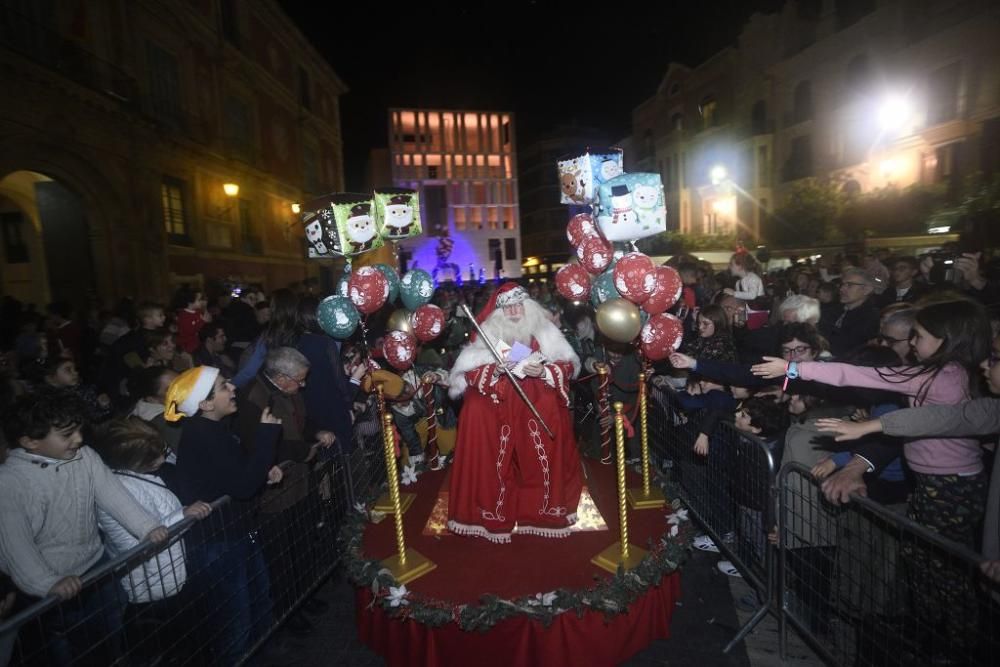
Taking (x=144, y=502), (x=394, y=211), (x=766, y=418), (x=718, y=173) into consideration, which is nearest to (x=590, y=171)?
(x=394, y=211)

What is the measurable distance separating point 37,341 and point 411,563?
5995 mm

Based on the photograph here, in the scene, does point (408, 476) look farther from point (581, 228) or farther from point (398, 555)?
point (581, 228)

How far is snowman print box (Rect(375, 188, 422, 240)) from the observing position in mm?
5336

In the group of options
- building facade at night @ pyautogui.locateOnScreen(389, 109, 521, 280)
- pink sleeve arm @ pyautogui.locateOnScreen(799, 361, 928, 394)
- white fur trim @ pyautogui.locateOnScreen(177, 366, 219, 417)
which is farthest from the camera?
building facade at night @ pyautogui.locateOnScreen(389, 109, 521, 280)

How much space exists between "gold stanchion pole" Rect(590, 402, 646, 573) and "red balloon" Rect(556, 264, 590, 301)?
1864 millimetres

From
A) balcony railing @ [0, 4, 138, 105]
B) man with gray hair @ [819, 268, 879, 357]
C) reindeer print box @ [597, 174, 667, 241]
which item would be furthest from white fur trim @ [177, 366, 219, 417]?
balcony railing @ [0, 4, 138, 105]

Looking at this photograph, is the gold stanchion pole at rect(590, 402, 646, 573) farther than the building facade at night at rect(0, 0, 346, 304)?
No

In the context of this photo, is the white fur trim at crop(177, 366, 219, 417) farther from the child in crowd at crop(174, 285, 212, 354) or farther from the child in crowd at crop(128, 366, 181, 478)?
the child in crowd at crop(174, 285, 212, 354)

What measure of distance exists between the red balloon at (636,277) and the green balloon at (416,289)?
6.62ft

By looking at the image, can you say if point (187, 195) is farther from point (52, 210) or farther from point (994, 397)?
point (994, 397)

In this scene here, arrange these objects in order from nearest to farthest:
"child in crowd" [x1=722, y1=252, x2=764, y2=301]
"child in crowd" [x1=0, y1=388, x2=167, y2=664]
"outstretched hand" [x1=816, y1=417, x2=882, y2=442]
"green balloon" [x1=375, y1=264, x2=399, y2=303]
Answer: "child in crowd" [x1=0, y1=388, x2=167, y2=664] < "outstretched hand" [x1=816, y1=417, x2=882, y2=442] < "green balloon" [x1=375, y1=264, x2=399, y2=303] < "child in crowd" [x1=722, y1=252, x2=764, y2=301]

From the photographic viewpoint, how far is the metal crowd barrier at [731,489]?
12.0 ft

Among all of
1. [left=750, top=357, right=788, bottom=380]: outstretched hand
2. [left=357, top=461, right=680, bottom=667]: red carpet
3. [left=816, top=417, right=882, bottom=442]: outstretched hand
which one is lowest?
[left=357, top=461, right=680, bottom=667]: red carpet

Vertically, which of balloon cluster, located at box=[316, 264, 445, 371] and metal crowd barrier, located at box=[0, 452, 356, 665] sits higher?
balloon cluster, located at box=[316, 264, 445, 371]
